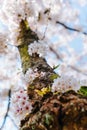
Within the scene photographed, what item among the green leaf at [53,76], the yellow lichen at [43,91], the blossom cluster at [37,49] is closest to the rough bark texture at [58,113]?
the yellow lichen at [43,91]

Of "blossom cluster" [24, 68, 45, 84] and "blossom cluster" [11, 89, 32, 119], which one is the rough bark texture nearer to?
"blossom cluster" [11, 89, 32, 119]

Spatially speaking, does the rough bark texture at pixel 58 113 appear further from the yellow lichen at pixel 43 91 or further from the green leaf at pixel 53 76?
the green leaf at pixel 53 76

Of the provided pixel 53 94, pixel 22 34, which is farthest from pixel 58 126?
pixel 22 34

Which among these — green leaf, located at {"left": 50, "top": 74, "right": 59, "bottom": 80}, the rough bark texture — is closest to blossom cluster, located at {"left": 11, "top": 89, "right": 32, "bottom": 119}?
the rough bark texture

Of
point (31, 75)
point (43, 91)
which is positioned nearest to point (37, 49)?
point (31, 75)

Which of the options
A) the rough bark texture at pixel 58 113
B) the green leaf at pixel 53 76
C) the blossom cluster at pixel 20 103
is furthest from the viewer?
the green leaf at pixel 53 76

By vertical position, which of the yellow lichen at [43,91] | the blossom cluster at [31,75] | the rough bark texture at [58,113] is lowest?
the blossom cluster at [31,75]

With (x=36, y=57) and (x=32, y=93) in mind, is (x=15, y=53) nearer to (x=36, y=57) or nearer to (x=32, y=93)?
(x=36, y=57)
